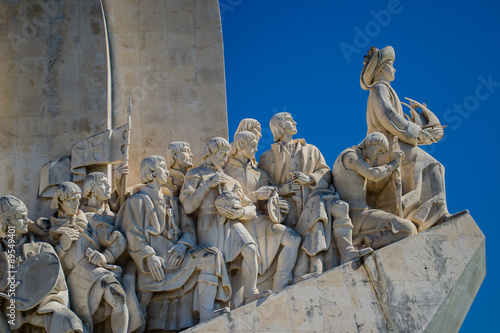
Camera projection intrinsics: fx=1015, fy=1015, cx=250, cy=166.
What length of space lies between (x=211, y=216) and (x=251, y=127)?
1410 mm

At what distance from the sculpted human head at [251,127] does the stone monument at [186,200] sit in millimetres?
19

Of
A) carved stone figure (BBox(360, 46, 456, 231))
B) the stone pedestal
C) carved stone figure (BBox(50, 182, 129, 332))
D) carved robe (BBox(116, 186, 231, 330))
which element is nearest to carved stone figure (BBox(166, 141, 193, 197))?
carved robe (BBox(116, 186, 231, 330))

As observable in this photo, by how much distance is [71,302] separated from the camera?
1085 centimetres

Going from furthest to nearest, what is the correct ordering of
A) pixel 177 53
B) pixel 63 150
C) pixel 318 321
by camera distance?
1. pixel 177 53
2. pixel 63 150
3. pixel 318 321

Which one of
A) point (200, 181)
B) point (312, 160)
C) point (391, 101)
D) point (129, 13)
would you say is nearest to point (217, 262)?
point (200, 181)

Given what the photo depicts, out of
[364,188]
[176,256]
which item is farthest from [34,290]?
[364,188]

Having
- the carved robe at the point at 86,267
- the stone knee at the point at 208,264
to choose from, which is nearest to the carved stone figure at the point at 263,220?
the stone knee at the point at 208,264

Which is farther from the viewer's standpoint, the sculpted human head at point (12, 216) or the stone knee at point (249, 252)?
the stone knee at point (249, 252)

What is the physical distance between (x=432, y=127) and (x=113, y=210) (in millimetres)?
4176

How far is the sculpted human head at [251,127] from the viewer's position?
12.4 m

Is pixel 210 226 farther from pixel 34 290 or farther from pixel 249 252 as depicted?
pixel 34 290

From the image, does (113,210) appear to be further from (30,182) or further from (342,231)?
(342,231)

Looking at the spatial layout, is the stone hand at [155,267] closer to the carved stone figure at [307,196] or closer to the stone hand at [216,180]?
the stone hand at [216,180]

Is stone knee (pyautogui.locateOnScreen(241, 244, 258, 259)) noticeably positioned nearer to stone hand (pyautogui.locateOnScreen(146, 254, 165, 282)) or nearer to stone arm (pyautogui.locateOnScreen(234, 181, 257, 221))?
stone arm (pyautogui.locateOnScreen(234, 181, 257, 221))
